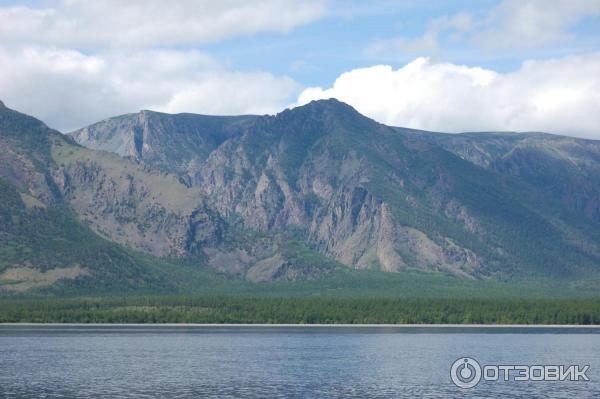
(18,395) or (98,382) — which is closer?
(18,395)

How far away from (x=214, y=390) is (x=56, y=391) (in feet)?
86.3

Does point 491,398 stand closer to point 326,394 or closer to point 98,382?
point 326,394

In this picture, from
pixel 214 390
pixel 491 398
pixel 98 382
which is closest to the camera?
pixel 491 398

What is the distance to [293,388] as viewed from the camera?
18775cm

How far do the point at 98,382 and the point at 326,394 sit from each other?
45049mm

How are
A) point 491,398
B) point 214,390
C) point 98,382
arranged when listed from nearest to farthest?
point 491,398 → point 214,390 → point 98,382

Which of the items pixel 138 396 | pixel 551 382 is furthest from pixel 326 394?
pixel 551 382

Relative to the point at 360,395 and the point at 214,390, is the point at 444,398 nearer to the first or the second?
the point at 360,395

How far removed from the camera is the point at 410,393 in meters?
180

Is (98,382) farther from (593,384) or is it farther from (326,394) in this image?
(593,384)

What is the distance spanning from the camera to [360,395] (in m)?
177

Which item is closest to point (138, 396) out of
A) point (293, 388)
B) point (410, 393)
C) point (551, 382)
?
point (293, 388)

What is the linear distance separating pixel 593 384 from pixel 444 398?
33538 mm

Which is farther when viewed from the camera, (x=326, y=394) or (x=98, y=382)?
(x=98, y=382)
